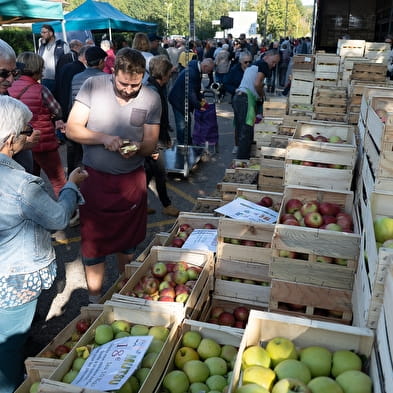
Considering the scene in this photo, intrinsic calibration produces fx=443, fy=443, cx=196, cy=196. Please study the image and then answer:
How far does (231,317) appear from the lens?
3102 mm

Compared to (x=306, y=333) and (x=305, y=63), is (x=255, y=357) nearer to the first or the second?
(x=306, y=333)

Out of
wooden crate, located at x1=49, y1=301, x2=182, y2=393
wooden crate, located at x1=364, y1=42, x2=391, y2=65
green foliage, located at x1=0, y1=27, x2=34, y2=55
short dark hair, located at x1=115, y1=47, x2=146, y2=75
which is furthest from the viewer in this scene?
green foliage, located at x1=0, y1=27, x2=34, y2=55

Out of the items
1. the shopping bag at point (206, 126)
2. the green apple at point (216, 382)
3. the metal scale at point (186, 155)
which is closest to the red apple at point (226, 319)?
the green apple at point (216, 382)

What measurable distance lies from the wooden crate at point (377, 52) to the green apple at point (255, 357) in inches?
348

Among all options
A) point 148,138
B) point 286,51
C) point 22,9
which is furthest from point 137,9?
point 148,138

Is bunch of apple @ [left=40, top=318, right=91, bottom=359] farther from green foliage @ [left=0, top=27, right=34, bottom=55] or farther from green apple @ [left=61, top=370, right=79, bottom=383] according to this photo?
green foliage @ [left=0, top=27, right=34, bottom=55]

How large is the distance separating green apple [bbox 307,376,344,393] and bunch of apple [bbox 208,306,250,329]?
4.80 ft

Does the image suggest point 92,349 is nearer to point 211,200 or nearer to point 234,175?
point 211,200

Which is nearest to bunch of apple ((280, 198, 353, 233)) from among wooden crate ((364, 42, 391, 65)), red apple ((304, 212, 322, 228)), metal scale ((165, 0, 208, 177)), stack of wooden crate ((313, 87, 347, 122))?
red apple ((304, 212, 322, 228))

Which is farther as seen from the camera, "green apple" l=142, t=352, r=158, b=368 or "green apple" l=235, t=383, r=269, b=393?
"green apple" l=142, t=352, r=158, b=368

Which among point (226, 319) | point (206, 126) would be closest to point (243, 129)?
point (206, 126)

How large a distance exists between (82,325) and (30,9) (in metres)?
7.49

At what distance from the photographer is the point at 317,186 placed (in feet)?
11.3

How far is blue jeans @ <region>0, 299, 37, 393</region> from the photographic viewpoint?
2.40m
